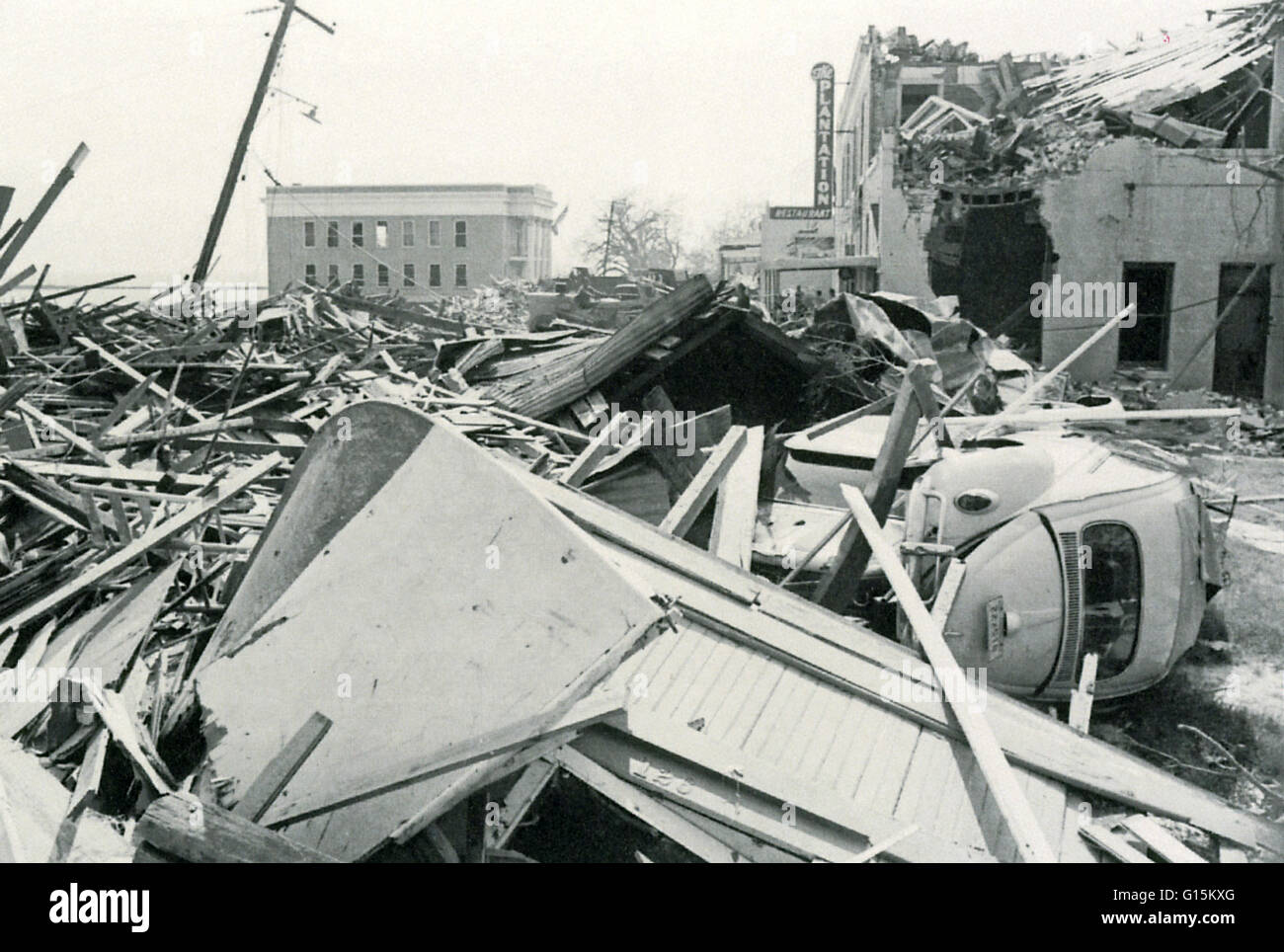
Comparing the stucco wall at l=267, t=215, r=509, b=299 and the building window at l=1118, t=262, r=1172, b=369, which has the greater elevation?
the stucco wall at l=267, t=215, r=509, b=299

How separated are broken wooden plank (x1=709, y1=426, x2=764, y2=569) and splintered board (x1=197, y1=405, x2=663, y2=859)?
2.60 metres

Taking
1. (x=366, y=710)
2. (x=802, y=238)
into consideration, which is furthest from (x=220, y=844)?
(x=802, y=238)

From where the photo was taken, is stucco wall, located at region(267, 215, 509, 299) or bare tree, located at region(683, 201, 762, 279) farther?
bare tree, located at region(683, 201, 762, 279)

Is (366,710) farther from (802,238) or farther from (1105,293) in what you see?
(802,238)

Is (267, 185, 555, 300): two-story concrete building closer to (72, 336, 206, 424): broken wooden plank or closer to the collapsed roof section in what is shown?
the collapsed roof section

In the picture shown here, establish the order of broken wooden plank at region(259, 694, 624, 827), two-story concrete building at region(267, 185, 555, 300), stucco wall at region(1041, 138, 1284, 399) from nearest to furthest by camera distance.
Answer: broken wooden plank at region(259, 694, 624, 827), stucco wall at region(1041, 138, 1284, 399), two-story concrete building at region(267, 185, 555, 300)

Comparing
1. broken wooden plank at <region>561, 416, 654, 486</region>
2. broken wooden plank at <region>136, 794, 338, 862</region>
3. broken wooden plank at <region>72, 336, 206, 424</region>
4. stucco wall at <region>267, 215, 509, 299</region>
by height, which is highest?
stucco wall at <region>267, 215, 509, 299</region>

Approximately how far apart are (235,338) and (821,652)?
1075cm

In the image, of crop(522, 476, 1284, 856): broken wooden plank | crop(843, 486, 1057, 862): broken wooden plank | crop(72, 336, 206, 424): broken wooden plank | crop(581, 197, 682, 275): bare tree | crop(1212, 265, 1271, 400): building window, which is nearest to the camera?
crop(843, 486, 1057, 862): broken wooden plank

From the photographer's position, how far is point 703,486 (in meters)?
6.86

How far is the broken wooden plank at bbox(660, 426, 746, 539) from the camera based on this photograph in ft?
21.6

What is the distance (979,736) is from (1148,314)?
50.2ft

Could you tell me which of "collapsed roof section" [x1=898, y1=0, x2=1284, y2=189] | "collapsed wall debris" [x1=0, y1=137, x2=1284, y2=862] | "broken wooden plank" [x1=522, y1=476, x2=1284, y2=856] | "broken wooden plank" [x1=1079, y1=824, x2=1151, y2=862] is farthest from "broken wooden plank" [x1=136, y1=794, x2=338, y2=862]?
"collapsed roof section" [x1=898, y1=0, x2=1284, y2=189]

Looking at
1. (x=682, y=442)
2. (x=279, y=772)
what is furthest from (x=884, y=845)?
(x=682, y=442)
